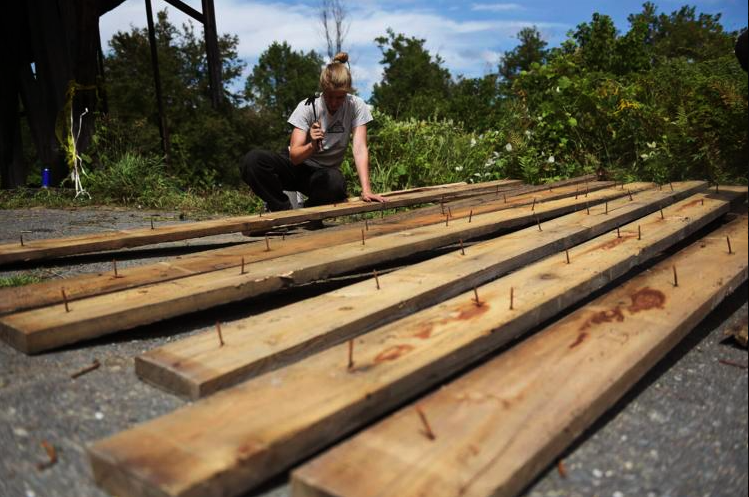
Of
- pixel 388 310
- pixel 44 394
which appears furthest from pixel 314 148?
pixel 44 394

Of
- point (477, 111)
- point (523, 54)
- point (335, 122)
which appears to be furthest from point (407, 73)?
point (335, 122)

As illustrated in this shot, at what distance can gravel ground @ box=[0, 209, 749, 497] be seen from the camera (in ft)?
4.49

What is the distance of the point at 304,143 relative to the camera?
439cm

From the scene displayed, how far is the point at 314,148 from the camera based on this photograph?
4.26 meters

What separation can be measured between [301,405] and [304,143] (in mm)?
3233

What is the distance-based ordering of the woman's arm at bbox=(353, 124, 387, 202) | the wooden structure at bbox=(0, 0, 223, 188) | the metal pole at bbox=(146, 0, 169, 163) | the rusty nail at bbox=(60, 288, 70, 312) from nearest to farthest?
the rusty nail at bbox=(60, 288, 70, 312) < the woman's arm at bbox=(353, 124, 387, 202) < the wooden structure at bbox=(0, 0, 223, 188) < the metal pole at bbox=(146, 0, 169, 163)

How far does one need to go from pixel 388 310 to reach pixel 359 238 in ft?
3.84

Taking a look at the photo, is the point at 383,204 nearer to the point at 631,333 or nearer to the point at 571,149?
the point at 631,333

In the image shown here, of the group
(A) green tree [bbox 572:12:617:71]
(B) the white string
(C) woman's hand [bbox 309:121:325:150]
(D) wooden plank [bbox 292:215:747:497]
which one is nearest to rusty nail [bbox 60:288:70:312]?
(D) wooden plank [bbox 292:215:747:497]

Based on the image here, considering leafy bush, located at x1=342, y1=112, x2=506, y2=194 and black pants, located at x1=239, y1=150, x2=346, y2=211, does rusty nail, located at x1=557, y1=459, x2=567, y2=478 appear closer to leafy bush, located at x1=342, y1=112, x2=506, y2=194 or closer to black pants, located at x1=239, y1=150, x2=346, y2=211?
black pants, located at x1=239, y1=150, x2=346, y2=211

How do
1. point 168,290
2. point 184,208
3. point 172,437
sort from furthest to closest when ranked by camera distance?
point 184,208, point 168,290, point 172,437

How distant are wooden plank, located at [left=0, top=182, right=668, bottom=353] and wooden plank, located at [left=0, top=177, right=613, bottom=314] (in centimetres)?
11

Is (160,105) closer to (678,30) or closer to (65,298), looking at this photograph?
(65,298)

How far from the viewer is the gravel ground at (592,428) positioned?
137 centimetres
